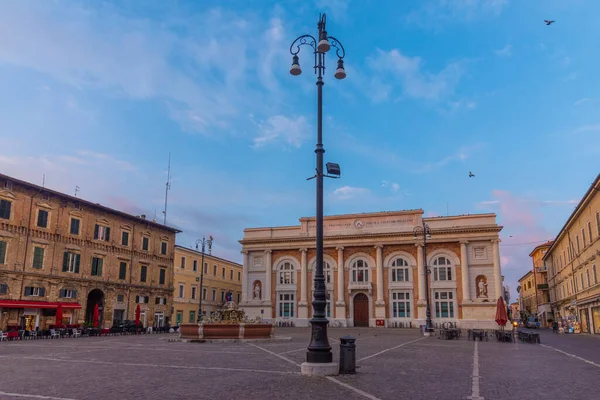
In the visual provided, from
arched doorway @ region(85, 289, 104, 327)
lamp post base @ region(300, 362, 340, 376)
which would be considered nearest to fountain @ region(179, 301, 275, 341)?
lamp post base @ region(300, 362, 340, 376)

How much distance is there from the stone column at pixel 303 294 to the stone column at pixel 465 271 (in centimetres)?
1761

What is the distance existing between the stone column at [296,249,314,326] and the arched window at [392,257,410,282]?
34.0 feet

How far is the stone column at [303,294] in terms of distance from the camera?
54312mm

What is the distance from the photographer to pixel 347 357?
11.0m

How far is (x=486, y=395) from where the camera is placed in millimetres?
8438

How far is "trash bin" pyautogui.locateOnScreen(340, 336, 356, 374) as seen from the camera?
35.8 ft

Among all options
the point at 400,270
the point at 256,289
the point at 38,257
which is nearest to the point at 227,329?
the point at 38,257

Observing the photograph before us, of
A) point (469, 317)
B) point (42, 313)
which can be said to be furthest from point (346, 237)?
point (42, 313)

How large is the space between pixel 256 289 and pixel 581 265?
3500 cm

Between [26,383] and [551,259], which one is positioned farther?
[551,259]

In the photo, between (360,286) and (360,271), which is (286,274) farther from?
(360,286)

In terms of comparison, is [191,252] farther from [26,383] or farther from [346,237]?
[26,383]

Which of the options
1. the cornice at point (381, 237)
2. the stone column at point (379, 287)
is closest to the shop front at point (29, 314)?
the cornice at point (381, 237)

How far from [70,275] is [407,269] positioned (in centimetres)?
3394
